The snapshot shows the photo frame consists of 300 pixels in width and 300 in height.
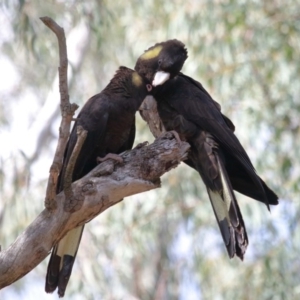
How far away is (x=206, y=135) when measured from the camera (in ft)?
12.5

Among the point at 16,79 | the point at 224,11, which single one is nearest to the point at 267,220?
the point at 224,11

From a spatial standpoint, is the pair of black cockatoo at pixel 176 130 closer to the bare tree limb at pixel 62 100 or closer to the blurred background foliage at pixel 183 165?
the bare tree limb at pixel 62 100

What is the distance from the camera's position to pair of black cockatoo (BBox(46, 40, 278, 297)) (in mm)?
3508

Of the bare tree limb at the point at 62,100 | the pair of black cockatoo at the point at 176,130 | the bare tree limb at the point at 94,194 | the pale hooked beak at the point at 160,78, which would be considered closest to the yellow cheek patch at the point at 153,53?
the pair of black cockatoo at the point at 176,130

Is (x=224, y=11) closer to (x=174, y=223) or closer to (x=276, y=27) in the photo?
(x=276, y=27)

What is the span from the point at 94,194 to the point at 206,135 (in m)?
0.95

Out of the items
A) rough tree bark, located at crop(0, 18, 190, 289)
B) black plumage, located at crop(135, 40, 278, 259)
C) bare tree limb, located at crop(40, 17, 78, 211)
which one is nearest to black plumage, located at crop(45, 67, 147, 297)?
black plumage, located at crop(135, 40, 278, 259)

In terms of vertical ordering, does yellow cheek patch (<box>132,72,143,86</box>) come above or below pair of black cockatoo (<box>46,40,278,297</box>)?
above

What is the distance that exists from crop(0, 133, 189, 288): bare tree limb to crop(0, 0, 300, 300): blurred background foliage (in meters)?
2.77

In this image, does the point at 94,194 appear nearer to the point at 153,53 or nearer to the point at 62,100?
the point at 62,100

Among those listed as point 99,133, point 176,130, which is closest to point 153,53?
point 176,130

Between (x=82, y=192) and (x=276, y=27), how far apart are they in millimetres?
4146

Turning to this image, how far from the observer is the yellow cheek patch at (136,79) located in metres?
3.83

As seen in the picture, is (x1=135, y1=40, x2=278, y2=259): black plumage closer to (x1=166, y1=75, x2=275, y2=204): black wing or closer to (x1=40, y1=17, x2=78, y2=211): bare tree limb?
(x1=166, y1=75, x2=275, y2=204): black wing
